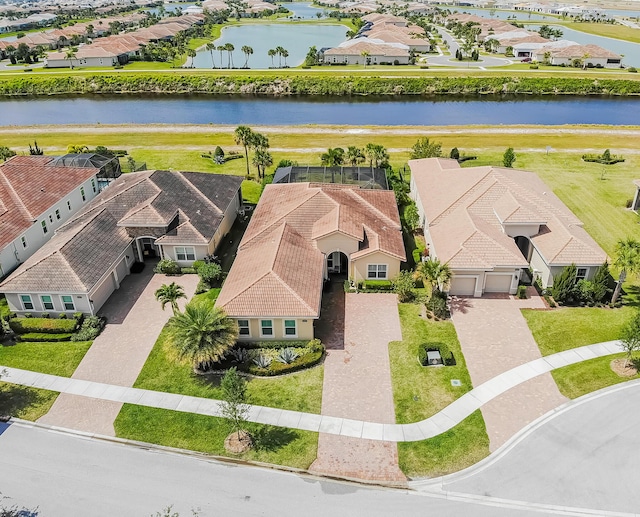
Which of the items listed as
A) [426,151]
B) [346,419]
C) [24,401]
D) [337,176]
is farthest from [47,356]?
[426,151]

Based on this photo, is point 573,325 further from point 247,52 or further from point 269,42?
point 269,42

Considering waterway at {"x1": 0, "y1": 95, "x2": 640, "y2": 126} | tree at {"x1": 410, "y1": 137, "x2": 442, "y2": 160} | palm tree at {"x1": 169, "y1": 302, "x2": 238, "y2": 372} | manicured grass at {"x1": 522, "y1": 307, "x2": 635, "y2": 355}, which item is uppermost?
palm tree at {"x1": 169, "y1": 302, "x2": 238, "y2": 372}

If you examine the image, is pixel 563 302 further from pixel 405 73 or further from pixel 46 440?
pixel 405 73

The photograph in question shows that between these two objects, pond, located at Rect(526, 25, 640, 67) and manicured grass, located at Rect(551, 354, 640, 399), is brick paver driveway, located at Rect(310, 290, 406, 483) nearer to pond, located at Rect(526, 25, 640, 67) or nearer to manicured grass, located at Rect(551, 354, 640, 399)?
manicured grass, located at Rect(551, 354, 640, 399)

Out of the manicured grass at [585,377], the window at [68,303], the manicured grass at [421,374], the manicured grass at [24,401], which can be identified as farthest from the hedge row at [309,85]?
the manicured grass at [24,401]

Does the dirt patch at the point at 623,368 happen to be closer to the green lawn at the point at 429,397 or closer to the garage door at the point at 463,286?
the green lawn at the point at 429,397

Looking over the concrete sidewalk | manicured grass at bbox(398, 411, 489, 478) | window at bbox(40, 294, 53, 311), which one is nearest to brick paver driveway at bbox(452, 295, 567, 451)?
the concrete sidewalk
